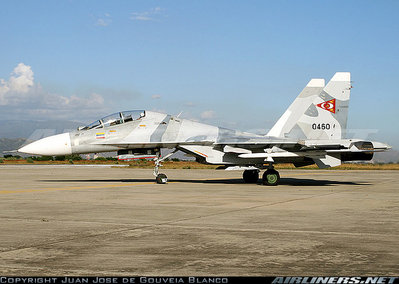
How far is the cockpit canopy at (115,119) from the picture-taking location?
67.6 feet

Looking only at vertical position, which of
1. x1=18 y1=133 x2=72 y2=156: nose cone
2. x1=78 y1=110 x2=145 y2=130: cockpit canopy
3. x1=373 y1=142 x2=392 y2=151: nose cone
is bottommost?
x1=18 y1=133 x2=72 y2=156: nose cone

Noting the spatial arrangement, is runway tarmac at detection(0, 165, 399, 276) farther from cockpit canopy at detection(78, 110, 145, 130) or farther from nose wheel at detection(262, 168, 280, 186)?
cockpit canopy at detection(78, 110, 145, 130)

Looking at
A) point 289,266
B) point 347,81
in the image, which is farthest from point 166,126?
point 289,266

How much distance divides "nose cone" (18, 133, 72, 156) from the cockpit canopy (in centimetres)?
96

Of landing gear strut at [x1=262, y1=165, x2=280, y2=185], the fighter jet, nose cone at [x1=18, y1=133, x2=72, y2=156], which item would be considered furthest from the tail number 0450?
nose cone at [x1=18, y1=133, x2=72, y2=156]

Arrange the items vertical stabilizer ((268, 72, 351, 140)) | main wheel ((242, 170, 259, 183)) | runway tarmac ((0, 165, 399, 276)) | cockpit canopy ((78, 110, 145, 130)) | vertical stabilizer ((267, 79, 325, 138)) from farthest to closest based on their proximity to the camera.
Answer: main wheel ((242, 170, 259, 183)), vertical stabilizer ((267, 79, 325, 138)), vertical stabilizer ((268, 72, 351, 140)), cockpit canopy ((78, 110, 145, 130)), runway tarmac ((0, 165, 399, 276))

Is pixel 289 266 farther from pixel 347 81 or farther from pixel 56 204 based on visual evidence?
pixel 347 81

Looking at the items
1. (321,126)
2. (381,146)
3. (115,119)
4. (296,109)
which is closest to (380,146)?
(381,146)

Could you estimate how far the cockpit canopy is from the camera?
811 inches

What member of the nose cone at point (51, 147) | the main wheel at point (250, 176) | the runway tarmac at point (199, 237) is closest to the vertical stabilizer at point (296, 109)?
the main wheel at point (250, 176)

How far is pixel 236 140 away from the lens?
20.7m

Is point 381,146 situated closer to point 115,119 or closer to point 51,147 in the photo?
point 115,119

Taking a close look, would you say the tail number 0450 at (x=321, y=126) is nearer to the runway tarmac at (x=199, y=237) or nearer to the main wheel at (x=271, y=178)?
the main wheel at (x=271, y=178)

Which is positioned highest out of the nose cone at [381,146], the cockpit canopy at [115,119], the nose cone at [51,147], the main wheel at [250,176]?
the cockpit canopy at [115,119]
